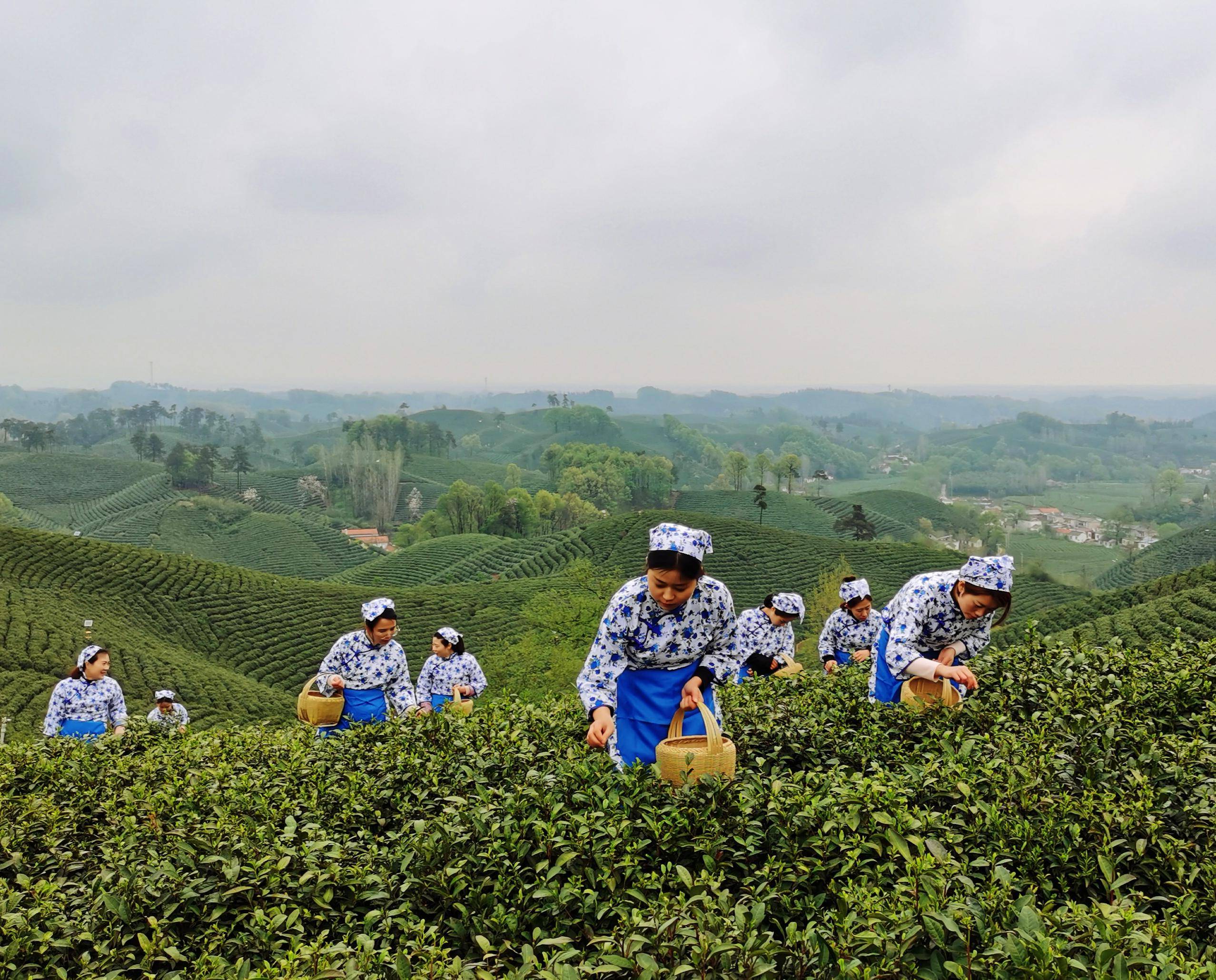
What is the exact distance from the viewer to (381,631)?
4.98 meters

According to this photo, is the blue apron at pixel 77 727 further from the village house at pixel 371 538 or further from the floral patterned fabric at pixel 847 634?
the village house at pixel 371 538

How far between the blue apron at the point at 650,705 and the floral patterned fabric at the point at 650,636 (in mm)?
34

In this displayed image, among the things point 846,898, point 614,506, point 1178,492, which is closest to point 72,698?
point 846,898

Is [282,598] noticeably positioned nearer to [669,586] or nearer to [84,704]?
[84,704]

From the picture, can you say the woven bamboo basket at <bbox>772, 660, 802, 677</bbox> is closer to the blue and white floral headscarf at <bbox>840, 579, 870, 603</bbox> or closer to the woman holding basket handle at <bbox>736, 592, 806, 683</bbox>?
the woman holding basket handle at <bbox>736, 592, 806, 683</bbox>

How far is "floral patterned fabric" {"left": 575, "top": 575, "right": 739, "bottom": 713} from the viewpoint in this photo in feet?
9.73

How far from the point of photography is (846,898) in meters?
1.72

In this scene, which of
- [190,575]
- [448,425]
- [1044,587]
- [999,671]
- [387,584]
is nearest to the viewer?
[999,671]

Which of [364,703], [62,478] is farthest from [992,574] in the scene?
[62,478]

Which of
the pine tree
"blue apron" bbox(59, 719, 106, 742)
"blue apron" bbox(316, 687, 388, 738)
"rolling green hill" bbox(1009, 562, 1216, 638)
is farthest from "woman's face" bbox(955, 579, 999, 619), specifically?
the pine tree

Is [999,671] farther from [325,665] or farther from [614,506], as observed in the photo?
[614,506]

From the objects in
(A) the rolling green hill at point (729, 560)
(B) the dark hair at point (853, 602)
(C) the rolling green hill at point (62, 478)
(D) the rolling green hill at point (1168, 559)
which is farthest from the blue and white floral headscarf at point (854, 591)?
(C) the rolling green hill at point (62, 478)

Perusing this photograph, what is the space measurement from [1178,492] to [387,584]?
362 feet

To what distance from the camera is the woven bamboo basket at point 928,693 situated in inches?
129
